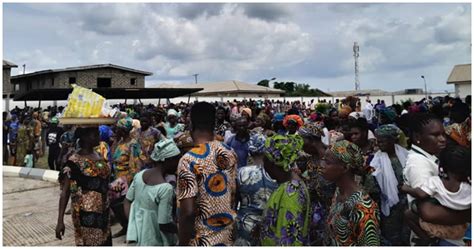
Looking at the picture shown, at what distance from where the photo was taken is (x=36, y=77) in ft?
107

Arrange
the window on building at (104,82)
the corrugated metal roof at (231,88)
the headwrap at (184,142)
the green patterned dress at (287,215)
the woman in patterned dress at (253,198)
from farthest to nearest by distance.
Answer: the corrugated metal roof at (231,88), the window on building at (104,82), the headwrap at (184,142), the woman in patterned dress at (253,198), the green patterned dress at (287,215)

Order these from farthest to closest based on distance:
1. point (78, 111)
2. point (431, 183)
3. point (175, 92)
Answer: point (175, 92) → point (78, 111) → point (431, 183)

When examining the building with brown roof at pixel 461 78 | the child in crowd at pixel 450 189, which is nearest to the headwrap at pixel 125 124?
the child in crowd at pixel 450 189

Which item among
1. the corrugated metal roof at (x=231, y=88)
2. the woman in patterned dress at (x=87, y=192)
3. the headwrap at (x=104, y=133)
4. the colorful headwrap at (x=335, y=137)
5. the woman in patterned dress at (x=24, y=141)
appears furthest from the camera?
the corrugated metal roof at (x=231, y=88)

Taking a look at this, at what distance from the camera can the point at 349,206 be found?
98.0 inches

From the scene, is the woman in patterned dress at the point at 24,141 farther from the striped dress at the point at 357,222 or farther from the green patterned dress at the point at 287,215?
the striped dress at the point at 357,222

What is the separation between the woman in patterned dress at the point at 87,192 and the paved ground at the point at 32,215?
61.4 inches

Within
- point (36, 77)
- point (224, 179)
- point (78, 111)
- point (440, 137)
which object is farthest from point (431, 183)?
point (36, 77)

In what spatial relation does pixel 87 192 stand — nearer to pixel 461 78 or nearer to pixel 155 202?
pixel 155 202

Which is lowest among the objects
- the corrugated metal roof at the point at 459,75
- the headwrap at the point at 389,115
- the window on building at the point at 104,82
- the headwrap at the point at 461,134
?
the headwrap at the point at 461,134

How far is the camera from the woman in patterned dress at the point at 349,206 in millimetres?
2416

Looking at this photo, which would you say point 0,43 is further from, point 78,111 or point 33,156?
point 33,156

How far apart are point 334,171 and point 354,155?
17cm

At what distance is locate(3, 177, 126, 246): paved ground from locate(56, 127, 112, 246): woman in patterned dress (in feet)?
5.12
